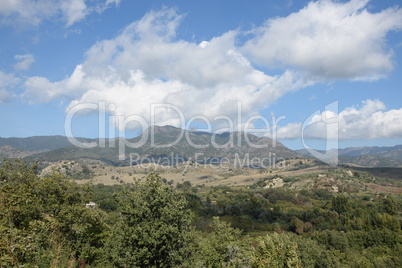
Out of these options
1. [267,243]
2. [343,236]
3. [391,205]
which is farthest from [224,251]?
[391,205]

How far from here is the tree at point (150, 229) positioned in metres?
20.7

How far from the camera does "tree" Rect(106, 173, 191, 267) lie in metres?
20.7

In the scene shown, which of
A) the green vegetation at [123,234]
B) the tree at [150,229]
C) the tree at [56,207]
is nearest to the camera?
the green vegetation at [123,234]

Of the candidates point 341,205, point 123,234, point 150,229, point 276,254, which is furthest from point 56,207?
point 341,205

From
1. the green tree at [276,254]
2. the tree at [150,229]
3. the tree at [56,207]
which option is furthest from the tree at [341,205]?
the tree at [150,229]

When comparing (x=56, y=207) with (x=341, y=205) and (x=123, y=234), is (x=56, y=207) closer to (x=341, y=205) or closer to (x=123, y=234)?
(x=123, y=234)

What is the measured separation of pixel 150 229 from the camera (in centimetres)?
2092

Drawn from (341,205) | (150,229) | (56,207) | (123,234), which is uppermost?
(150,229)

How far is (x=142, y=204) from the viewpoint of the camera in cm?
2203

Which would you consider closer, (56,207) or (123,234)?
(123,234)

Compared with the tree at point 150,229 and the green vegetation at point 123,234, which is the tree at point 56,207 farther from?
the tree at point 150,229

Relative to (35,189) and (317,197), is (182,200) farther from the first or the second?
(317,197)

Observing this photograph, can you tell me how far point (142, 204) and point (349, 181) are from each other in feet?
574

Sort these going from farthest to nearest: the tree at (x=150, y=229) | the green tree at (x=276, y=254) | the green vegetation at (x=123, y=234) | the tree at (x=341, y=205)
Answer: the tree at (x=341, y=205) < the tree at (x=150, y=229) < the green vegetation at (x=123, y=234) < the green tree at (x=276, y=254)
